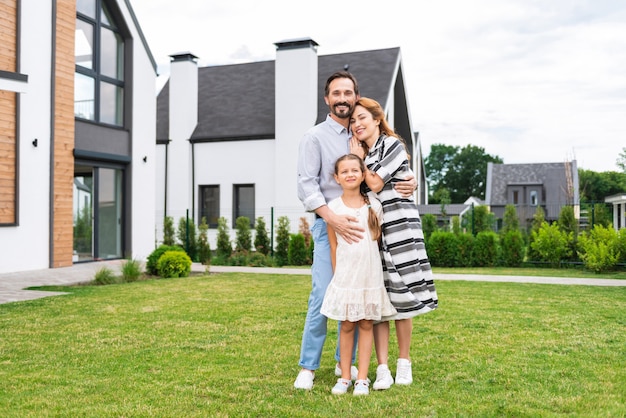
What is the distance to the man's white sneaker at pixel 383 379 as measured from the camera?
13.2ft

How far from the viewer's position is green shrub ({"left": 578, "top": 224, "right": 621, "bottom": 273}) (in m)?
13.5

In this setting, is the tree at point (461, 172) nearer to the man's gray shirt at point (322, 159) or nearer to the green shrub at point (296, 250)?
the green shrub at point (296, 250)

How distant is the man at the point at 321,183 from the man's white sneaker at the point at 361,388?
324 mm

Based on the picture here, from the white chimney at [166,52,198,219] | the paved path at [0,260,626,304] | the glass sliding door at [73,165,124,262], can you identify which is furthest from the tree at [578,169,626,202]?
the glass sliding door at [73,165,124,262]

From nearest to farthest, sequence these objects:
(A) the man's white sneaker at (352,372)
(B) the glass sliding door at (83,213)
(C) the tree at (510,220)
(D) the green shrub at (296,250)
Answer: (A) the man's white sneaker at (352,372) → (B) the glass sliding door at (83,213) → (D) the green shrub at (296,250) → (C) the tree at (510,220)

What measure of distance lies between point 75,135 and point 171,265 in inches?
168

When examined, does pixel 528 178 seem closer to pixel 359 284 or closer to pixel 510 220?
pixel 510 220

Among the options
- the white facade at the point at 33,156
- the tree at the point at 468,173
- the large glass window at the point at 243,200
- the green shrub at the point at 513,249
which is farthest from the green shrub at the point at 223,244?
the tree at the point at 468,173

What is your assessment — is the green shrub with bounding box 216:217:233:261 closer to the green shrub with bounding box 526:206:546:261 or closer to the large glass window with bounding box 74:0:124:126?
the large glass window with bounding box 74:0:124:126

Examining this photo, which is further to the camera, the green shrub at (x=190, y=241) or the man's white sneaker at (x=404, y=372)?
the green shrub at (x=190, y=241)

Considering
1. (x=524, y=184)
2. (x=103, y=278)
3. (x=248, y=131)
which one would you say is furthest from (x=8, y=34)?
(x=524, y=184)

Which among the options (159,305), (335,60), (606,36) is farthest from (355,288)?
(335,60)

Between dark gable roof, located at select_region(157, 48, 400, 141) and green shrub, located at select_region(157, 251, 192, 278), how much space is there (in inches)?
343

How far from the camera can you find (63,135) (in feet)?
44.3
